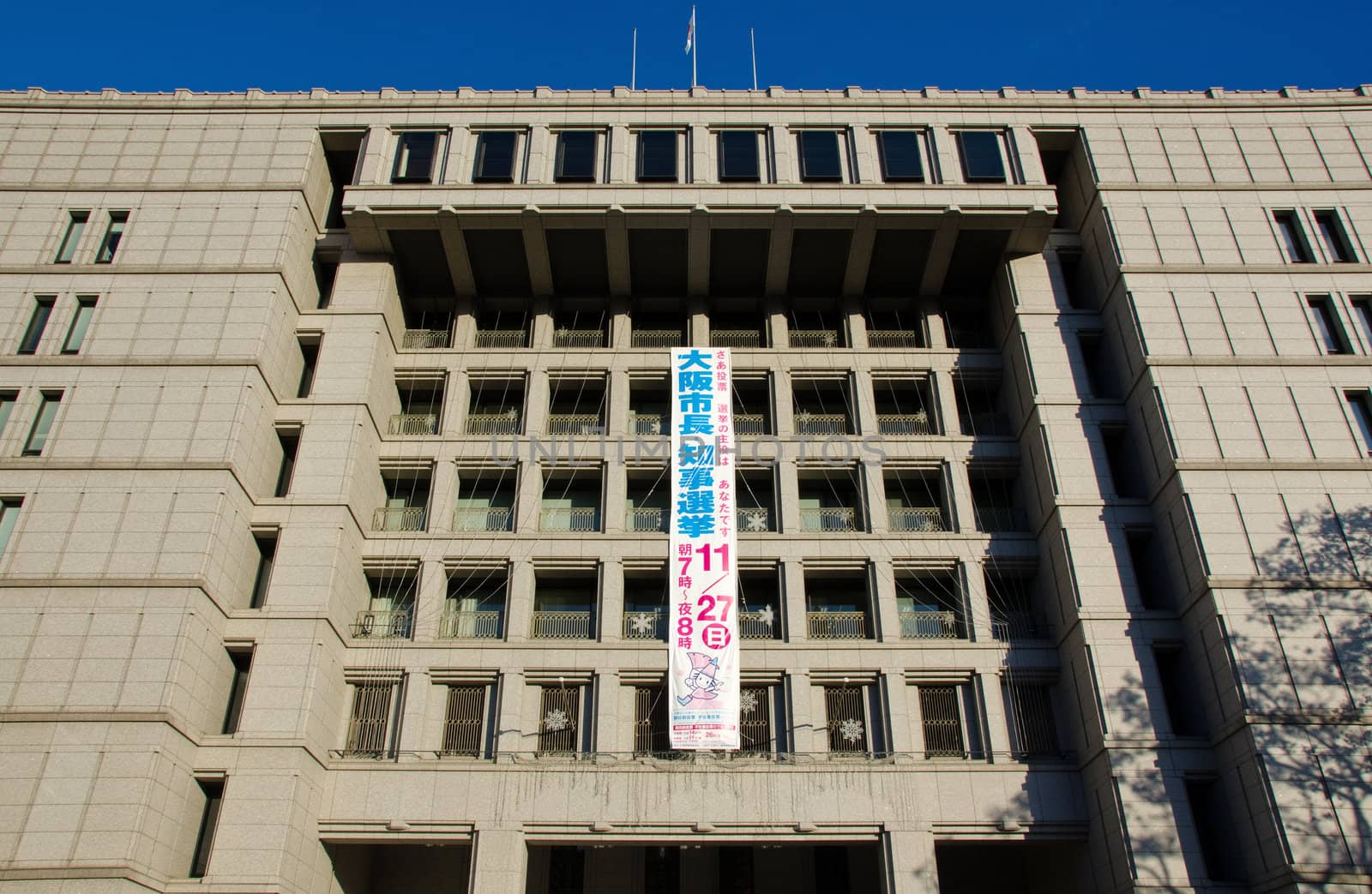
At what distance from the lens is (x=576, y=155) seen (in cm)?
3703

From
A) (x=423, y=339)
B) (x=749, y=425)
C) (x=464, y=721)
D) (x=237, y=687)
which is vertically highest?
(x=423, y=339)

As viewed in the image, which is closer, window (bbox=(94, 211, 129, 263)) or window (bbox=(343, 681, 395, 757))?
window (bbox=(343, 681, 395, 757))

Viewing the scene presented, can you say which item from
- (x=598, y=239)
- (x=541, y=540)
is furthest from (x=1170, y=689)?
(x=598, y=239)

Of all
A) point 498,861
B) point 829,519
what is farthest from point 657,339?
point 498,861

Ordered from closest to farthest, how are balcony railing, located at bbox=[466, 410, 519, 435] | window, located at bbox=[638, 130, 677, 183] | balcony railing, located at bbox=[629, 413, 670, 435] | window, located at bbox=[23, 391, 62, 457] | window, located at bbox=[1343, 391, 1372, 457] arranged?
window, located at bbox=[1343, 391, 1372, 457], window, located at bbox=[23, 391, 62, 457], balcony railing, located at bbox=[466, 410, 519, 435], balcony railing, located at bbox=[629, 413, 670, 435], window, located at bbox=[638, 130, 677, 183]

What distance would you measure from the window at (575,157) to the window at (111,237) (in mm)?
14359

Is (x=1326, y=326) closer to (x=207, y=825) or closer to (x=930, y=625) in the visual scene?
(x=930, y=625)

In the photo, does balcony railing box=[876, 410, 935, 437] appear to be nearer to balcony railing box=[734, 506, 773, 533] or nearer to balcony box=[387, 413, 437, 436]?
balcony railing box=[734, 506, 773, 533]

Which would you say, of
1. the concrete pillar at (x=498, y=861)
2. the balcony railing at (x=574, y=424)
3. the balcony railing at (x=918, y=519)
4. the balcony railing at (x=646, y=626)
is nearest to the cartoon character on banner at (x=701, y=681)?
the balcony railing at (x=646, y=626)

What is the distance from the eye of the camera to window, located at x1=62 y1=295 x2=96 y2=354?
1261 inches

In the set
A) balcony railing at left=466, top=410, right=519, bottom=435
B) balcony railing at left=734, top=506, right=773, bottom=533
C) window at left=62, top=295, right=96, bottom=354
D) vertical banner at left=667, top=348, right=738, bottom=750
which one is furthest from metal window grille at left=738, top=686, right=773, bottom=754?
window at left=62, top=295, right=96, bottom=354

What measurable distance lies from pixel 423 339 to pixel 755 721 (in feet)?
58.3

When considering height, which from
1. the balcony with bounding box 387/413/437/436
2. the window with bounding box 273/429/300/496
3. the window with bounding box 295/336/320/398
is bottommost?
the window with bounding box 273/429/300/496

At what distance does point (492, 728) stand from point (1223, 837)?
18831 mm
